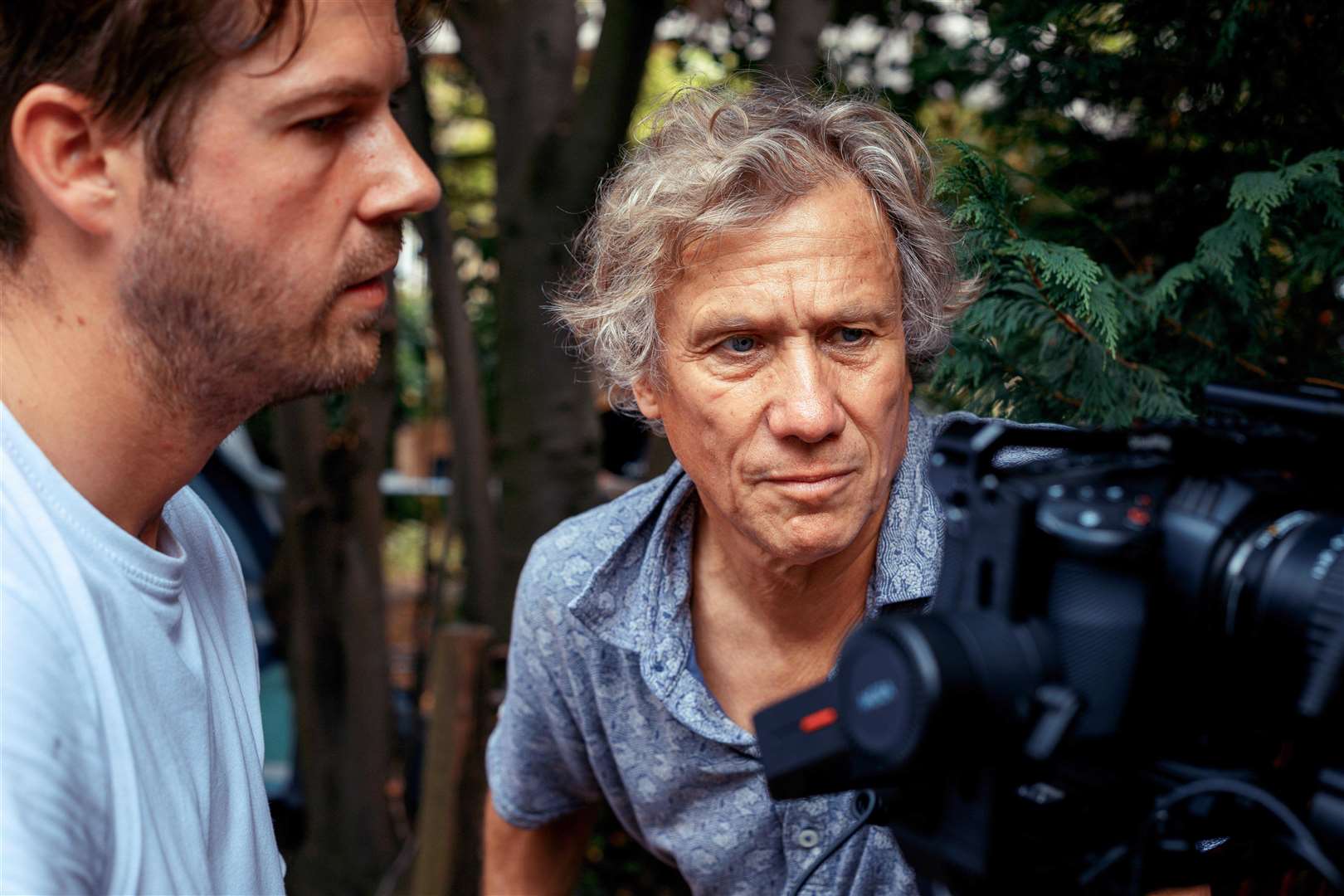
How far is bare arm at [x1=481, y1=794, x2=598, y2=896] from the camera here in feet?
8.30

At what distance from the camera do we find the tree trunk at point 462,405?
13.0ft

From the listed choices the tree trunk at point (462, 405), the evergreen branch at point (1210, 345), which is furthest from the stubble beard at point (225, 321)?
the tree trunk at point (462, 405)

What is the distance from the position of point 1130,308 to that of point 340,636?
2.72 m

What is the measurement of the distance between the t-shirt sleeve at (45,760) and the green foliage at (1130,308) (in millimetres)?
1544

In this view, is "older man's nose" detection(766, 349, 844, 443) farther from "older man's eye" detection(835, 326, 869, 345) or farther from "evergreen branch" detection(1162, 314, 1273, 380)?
"evergreen branch" detection(1162, 314, 1273, 380)

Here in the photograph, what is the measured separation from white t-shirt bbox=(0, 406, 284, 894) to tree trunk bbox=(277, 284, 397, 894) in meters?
2.14

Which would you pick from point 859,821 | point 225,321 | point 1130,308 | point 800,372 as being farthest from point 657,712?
point 1130,308

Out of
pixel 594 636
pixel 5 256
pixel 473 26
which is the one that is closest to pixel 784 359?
pixel 594 636

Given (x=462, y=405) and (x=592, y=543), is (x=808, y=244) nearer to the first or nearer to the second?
(x=592, y=543)

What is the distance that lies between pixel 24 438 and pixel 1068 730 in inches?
47.1

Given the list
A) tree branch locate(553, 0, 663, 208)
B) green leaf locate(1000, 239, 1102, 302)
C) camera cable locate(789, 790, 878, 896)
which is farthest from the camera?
tree branch locate(553, 0, 663, 208)

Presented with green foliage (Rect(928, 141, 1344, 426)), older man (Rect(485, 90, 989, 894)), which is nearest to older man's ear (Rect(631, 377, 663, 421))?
older man (Rect(485, 90, 989, 894))

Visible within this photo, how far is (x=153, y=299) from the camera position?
5.16ft

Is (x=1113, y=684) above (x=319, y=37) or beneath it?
beneath
